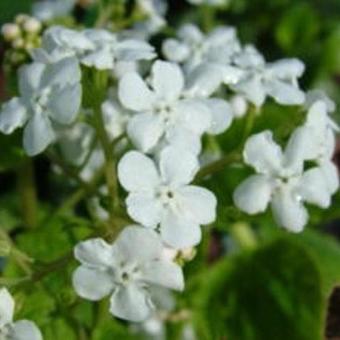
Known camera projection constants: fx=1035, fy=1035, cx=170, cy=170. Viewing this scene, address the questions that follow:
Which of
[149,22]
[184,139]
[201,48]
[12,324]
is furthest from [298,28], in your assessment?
[12,324]

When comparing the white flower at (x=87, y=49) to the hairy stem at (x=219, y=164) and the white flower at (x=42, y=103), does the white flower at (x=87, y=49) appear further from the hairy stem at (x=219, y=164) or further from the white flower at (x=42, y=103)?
the hairy stem at (x=219, y=164)

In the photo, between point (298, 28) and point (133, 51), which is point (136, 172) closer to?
point (133, 51)

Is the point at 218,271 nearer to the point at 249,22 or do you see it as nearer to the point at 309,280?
the point at 309,280

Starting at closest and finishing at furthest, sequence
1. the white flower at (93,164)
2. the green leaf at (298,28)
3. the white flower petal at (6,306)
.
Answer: the white flower petal at (6,306) → the white flower at (93,164) → the green leaf at (298,28)

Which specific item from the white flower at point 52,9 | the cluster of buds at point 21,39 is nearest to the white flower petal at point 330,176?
the cluster of buds at point 21,39

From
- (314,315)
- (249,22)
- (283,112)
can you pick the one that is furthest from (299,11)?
(314,315)

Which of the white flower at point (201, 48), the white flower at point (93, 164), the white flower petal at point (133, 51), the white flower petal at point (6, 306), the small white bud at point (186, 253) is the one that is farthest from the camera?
the white flower at point (93, 164)

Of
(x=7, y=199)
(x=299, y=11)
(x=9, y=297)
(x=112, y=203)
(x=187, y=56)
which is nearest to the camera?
(x=9, y=297)
